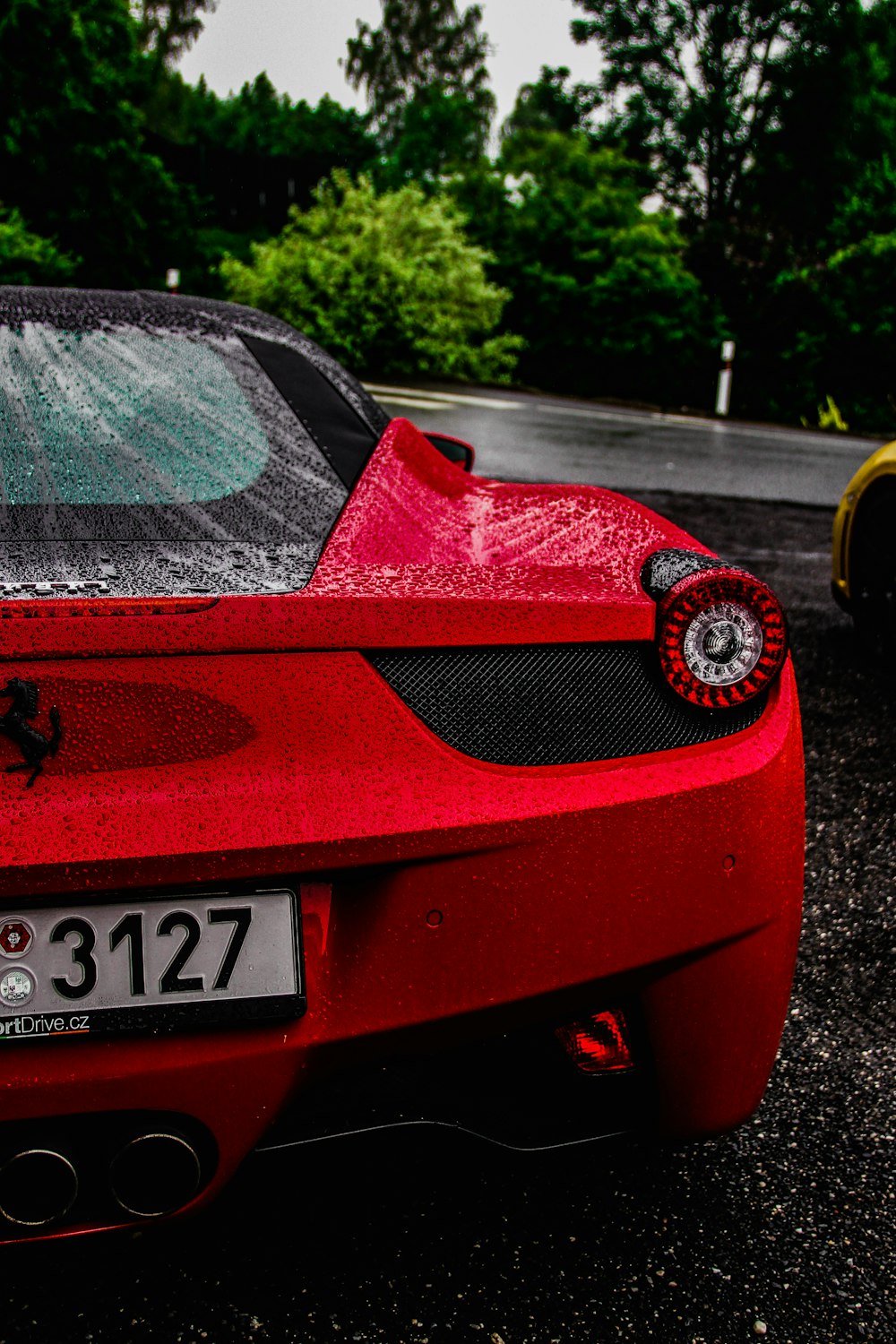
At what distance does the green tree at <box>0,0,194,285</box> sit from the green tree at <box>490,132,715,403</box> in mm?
7737

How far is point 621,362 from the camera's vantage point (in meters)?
19.5

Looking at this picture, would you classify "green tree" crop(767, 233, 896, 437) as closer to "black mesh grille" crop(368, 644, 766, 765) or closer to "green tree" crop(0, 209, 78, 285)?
"green tree" crop(0, 209, 78, 285)

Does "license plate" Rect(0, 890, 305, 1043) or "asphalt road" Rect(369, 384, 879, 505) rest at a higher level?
"license plate" Rect(0, 890, 305, 1043)

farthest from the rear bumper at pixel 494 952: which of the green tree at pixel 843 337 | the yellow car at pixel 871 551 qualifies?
the green tree at pixel 843 337

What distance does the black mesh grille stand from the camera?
142 centimetres

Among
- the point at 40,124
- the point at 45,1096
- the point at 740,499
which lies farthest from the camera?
the point at 40,124

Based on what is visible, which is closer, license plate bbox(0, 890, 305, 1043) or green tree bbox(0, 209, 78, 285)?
license plate bbox(0, 890, 305, 1043)

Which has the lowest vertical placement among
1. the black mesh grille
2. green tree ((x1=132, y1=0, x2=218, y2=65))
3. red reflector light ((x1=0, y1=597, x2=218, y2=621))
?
the black mesh grille

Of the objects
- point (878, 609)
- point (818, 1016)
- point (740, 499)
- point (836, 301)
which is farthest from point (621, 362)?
point (818, 1016)

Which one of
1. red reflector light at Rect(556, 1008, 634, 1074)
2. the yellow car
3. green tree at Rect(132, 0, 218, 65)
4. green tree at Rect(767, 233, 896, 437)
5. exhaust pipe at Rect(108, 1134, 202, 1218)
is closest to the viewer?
exhaust pipe at Rect(108, 1134, 202, 1218)

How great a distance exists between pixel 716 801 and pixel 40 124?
80.2 ft

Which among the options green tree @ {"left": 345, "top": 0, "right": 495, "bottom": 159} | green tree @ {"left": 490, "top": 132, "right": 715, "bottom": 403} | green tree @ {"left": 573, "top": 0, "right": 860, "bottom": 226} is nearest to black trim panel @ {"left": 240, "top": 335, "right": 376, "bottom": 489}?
green tree @ {"left": 490, "top": 132, "right": 715, "bottom": 403}

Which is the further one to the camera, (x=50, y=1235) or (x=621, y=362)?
(x=621, y=362)

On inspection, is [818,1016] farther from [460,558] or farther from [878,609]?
[878,609]
